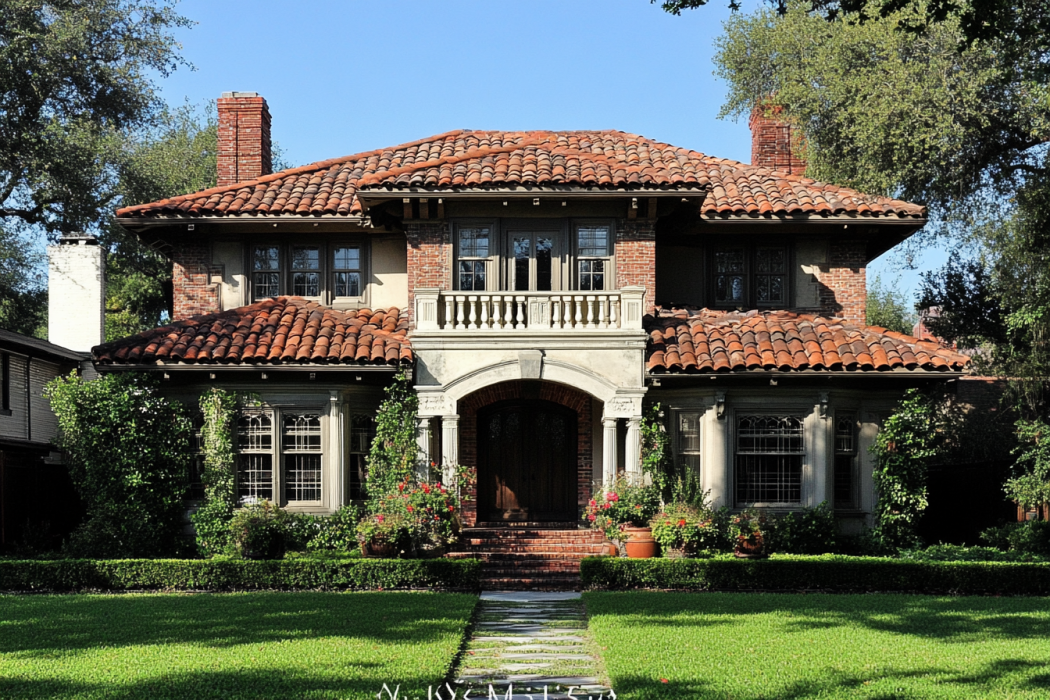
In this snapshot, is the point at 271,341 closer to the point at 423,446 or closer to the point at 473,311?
the point at 423,446

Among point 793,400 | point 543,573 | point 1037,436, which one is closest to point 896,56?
point 1037,436

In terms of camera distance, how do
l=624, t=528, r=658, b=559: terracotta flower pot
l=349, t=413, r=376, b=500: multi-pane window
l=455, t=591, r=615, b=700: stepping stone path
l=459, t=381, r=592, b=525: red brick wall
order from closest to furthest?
l=455, t=591, r=615, b=700: stepping stone path
l=624, t=528, r=658, b=559: terracotta flower pot
l=349, t=413, r=376, b=500: multi-pane window
l=459, t=381, r=592, b=525: red brick wall

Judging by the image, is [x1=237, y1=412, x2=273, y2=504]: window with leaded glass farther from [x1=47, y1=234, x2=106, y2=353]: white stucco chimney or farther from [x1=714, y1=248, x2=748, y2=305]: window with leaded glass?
[x1=714, y1=248, x2=748, y2=305]: window with leaded glass

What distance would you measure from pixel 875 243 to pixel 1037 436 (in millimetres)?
5514

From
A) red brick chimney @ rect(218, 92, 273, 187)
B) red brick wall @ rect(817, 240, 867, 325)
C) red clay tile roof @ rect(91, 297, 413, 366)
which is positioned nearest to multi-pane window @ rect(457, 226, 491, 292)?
red clay tile roof @ rect(91, 297, 413, 366)

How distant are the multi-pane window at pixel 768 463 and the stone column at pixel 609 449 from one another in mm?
2430

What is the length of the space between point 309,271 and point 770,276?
380 inches

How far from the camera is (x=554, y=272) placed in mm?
21281

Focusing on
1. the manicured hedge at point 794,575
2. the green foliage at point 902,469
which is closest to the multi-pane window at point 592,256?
the green foliage at point 902,469

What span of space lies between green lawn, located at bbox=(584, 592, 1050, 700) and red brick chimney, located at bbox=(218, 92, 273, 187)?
46.0 ft

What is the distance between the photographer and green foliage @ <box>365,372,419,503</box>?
19.8 metres

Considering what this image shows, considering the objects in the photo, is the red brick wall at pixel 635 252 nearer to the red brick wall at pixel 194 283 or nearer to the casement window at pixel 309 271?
the casement window at pixel 309 271

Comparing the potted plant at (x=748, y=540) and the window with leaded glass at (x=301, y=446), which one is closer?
the potted plant at (x=748, y=540)

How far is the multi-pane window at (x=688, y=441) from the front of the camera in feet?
67.6
